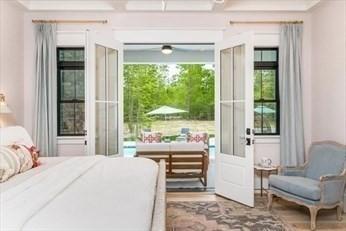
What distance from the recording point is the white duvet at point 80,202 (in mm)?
1730

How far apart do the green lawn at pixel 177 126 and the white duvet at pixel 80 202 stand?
29.5ft

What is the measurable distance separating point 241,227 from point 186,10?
334 cm

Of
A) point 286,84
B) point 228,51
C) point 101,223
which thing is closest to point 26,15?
point 228,51

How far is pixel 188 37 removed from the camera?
592cm

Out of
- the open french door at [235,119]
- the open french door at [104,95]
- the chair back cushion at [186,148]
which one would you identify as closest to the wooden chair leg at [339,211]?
the open french door at [235,119]

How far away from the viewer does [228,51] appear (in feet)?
18.7

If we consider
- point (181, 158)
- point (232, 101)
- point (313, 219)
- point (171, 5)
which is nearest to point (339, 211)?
point (313, 219)

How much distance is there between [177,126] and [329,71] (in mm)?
7087

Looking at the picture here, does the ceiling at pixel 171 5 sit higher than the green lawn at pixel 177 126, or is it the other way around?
the ceiling at pixel 171 5

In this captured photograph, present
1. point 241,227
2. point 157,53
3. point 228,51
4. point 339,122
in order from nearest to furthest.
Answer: point 241,227
point 339,122
point 228,51
point 157,53

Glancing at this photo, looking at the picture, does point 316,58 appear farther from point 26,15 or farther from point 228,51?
point 26,15

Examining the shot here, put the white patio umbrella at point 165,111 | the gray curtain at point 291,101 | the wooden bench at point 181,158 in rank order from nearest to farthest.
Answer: the gray curtain at point 291,101 < the wooden bench at point 181,158 < the white patio umbrella at point 165,111

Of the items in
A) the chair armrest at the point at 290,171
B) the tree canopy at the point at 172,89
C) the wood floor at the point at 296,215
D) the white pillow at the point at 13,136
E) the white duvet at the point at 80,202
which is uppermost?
the tree canopy at the point at 172,89

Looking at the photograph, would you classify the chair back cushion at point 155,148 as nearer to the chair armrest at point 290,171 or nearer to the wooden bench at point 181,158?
the wooden bench at point 181,158
